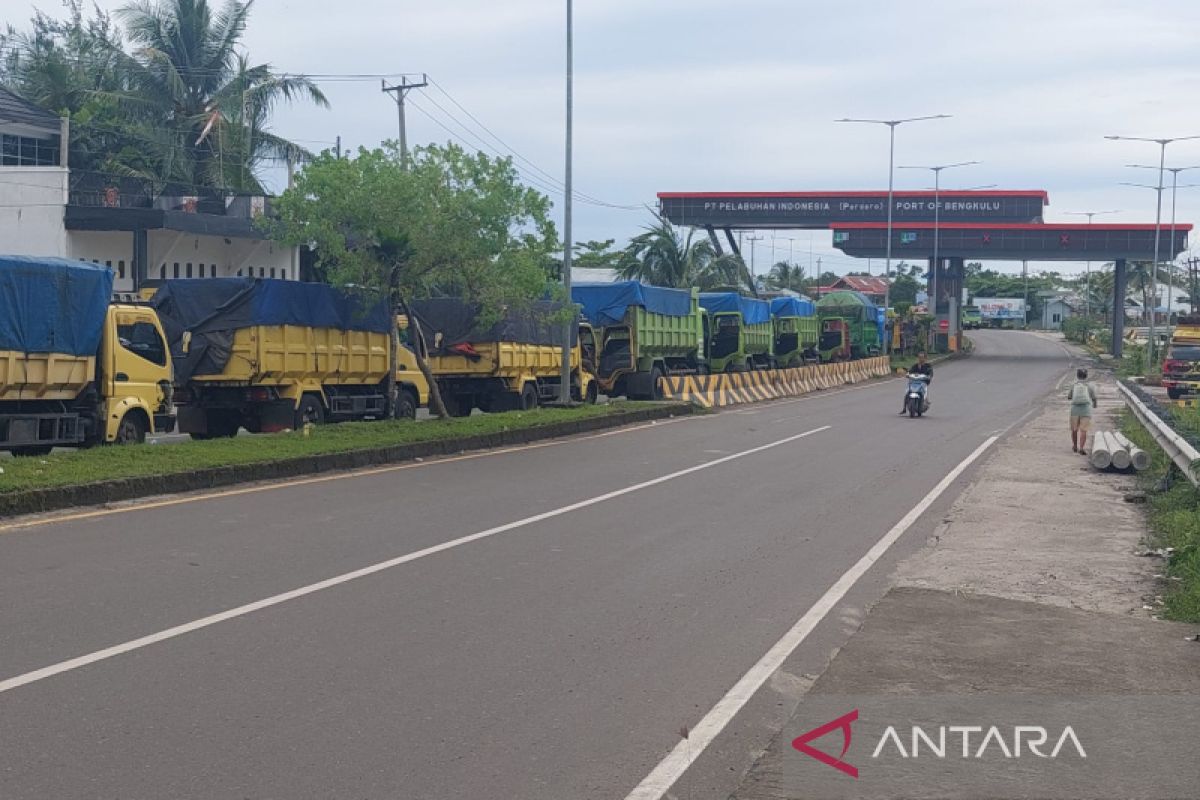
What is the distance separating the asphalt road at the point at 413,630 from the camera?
237 inches

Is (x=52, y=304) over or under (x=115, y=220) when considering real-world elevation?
under

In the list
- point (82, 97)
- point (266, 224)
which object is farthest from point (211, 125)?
point (266, 224)

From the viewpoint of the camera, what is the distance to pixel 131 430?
19.1m

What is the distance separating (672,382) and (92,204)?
641 inches

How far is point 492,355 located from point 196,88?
2389 centimetres

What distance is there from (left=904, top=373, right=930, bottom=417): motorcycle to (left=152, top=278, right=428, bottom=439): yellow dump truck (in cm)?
1358

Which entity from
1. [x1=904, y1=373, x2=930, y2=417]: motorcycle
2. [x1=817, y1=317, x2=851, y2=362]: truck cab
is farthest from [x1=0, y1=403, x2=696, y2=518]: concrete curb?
[x1=817, y1=317, x2=851, y2=362]: truck cab

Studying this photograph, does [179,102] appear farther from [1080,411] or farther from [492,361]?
[1080,411]

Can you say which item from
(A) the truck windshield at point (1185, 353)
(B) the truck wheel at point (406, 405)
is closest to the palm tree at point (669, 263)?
(A) the truck windshield at point (1185, 353)

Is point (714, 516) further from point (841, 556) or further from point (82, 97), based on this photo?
point (82, 97)

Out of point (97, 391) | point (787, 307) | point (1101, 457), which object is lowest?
point (1101, 457)

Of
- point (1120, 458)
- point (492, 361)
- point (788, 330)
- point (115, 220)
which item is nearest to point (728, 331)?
point (788, 330)

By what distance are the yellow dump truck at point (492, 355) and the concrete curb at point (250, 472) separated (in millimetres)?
3024

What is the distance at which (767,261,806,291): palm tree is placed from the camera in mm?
103425
